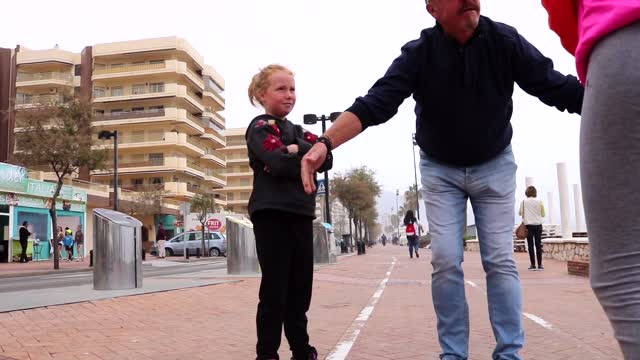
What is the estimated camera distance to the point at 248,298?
7.78 meters

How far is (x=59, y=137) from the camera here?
74.2 feet

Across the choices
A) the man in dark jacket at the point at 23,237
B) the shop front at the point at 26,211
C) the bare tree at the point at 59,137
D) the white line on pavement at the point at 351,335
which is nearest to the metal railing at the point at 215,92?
the shop front at the point at 26,211

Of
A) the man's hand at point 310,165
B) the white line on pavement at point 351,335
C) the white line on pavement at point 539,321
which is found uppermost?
the man's hand at point 310,165

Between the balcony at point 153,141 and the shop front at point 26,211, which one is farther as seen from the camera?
the balcony at point 153,141

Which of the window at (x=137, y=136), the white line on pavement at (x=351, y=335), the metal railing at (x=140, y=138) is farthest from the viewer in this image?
the window at (x=137, y=136)

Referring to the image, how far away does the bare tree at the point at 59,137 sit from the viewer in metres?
22.6

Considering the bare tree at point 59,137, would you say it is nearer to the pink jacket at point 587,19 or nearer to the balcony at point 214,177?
the pink jacket at point 587,19

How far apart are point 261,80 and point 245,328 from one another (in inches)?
107

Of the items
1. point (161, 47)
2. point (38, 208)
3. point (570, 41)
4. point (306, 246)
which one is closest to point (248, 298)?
point (306, 246)

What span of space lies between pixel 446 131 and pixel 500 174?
0.39 metres

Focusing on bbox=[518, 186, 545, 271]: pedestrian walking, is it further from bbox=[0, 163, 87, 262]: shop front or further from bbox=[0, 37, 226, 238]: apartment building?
bbox=[0, 37, 226, 238]: apartment building

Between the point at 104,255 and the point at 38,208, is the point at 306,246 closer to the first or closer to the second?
the point at 104,255

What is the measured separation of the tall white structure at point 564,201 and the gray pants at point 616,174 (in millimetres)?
20651

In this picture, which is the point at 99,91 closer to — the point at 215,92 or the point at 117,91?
the point at 117,91
